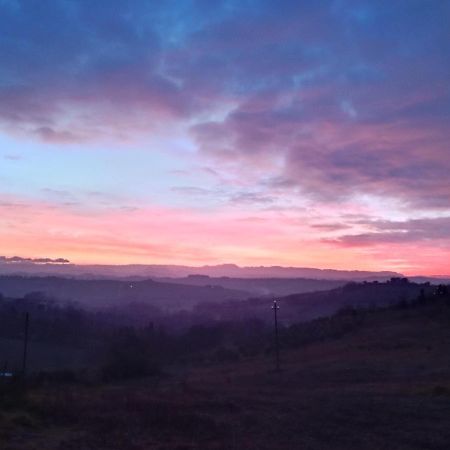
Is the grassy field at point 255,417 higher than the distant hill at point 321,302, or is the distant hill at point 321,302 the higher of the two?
the distant hill at point 321,302

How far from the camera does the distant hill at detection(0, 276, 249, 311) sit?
559 feet

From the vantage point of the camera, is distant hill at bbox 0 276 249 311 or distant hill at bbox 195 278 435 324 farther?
distant hill at bbox 0 276 249 311

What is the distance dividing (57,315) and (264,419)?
255 feet

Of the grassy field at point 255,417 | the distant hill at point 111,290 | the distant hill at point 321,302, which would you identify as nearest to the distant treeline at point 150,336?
the distant hill at point 321,302

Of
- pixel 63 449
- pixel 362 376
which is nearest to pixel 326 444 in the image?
pixel 63 449

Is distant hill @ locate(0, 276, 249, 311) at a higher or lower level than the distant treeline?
higher

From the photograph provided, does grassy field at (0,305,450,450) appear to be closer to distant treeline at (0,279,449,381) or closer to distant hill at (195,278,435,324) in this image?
distant treeline at (0,279,449,381)

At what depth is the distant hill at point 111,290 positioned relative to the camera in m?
170

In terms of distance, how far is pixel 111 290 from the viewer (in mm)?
183250

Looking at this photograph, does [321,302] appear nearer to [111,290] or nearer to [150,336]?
[150,336]

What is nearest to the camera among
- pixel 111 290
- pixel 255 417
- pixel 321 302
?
pixel 255 417

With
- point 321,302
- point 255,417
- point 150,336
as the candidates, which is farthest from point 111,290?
point 255,417

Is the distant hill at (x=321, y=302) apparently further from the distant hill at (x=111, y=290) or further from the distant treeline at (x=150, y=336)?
the distant hill at (x=111, y=290)

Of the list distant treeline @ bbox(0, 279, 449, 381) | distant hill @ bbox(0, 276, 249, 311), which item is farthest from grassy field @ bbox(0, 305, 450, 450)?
distant hill @ bbox(0, 276, 249, 311)
